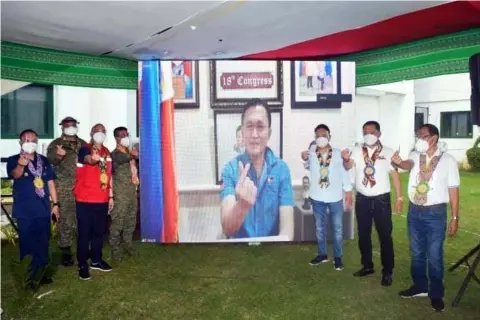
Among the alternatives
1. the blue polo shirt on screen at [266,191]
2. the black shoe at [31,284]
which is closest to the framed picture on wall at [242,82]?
the blue polo shirt on screen at [266,191]

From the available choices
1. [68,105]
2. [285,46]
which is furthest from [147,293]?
[68,105]

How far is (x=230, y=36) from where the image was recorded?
448cm

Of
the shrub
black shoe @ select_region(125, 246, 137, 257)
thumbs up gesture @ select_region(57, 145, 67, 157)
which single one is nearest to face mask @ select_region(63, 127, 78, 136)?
thumbs up gesture @ select_region(57, 145, 67, 157)

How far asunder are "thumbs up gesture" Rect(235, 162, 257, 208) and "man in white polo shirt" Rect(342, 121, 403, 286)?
5.29ft

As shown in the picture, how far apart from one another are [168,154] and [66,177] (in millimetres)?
1317

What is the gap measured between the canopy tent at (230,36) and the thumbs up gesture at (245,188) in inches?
59.3

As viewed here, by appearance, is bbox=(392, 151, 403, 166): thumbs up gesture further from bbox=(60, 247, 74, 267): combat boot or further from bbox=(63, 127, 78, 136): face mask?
bbox=(60, 247, 74, 267): combat boot

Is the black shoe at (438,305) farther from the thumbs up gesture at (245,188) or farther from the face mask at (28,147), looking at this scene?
the face mask at (28,147)

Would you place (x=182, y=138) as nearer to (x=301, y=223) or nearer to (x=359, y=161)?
(x=301, y=223)

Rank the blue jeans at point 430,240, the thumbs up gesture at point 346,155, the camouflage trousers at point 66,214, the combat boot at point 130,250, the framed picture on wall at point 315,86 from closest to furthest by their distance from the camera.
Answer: the blue jeans at point 430,240, the thumbs up gesture at point 346,155, the camouflage trousers at point 66,214, the combat boot at point 130,250, the framed picture on wall at point 315,86

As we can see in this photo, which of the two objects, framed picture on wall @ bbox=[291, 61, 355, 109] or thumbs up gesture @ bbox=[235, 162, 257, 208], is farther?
thumbs up gesture @ bbox=[235, 162, 257, 208]

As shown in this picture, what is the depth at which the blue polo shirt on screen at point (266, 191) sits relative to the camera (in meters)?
5.73

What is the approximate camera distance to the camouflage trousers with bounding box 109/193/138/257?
5.05m

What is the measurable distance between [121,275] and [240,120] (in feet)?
8.18
